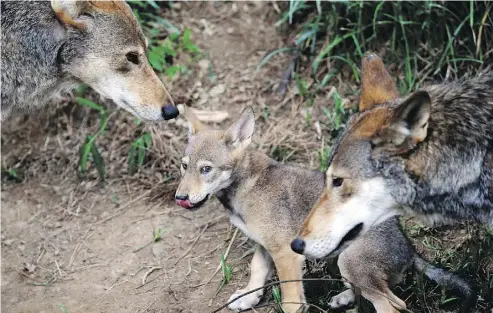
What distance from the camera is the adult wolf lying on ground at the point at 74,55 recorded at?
5984mm

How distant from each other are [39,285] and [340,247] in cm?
321

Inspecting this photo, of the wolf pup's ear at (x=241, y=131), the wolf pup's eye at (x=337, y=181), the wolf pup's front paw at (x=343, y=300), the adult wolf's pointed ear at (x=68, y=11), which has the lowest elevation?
the wolf pup's front paw at (x=343, y=300)

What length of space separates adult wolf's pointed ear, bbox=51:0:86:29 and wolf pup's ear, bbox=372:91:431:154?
2803 mm

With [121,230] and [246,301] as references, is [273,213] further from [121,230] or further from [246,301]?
[121,230]

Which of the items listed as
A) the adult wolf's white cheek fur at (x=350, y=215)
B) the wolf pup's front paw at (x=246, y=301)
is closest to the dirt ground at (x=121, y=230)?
the wolf pup's front paw at (x=246, y=301)

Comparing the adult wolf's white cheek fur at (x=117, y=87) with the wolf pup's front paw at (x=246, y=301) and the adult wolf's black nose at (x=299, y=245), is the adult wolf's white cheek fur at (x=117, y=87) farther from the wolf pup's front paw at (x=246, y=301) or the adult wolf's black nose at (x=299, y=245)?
the adult wolf's black nose at (x=299, y=245)

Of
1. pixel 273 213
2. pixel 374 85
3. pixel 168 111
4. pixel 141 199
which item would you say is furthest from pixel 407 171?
pixel 141 199

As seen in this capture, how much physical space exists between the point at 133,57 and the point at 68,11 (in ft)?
2.26

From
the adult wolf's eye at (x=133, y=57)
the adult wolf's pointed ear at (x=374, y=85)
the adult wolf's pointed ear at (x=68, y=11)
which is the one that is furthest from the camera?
the adult wolf's eye at (x=133, y=57)

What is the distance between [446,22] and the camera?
748 centimetres

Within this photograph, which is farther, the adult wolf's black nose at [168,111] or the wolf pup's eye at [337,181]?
the adult wolf's black nose at [168,111]

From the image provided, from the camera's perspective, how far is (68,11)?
593cm

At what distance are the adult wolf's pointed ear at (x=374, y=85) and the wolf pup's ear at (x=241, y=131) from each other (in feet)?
3.98

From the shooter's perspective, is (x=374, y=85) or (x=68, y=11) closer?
(x=374, y=85)
